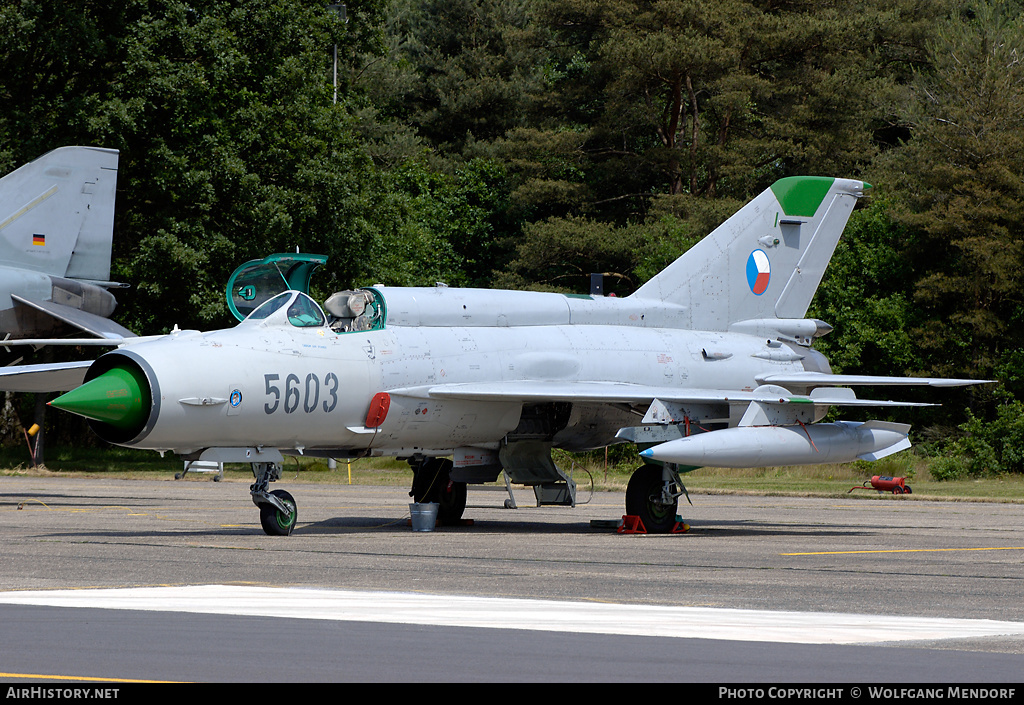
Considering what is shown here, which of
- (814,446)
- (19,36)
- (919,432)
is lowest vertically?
(919,432)

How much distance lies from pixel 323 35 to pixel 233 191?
22.4 ft

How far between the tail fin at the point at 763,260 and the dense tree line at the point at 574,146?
21.3 metres

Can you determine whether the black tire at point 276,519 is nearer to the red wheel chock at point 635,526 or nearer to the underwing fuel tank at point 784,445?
the underwing fuel tank at point 784,445

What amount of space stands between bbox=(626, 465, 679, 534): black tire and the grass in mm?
11514

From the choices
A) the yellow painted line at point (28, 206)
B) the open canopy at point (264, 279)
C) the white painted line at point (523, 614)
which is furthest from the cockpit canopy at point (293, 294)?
the yellow painted line at point (28, 206)

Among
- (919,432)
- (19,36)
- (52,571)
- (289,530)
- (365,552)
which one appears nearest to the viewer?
(52,571)

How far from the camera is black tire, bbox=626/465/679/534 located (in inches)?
666

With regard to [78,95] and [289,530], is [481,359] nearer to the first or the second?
[289,530]

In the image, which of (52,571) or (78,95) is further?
(78,95)

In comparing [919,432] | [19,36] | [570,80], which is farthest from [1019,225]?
[19,36]

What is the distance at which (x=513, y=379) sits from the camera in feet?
54.7

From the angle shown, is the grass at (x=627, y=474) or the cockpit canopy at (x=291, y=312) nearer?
the cockpit canopy at (x=291, y=312)

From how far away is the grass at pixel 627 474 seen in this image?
3011 centimetres

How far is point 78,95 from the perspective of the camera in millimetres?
40656
